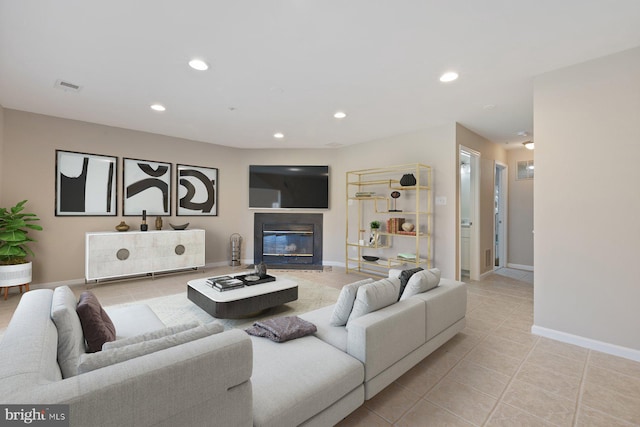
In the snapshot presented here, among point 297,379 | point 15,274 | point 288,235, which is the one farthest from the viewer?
point 288,235

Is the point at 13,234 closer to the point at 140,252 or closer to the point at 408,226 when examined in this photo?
the point at 140,252

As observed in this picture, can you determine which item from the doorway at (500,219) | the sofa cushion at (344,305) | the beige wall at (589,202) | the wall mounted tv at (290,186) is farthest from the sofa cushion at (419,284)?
the doorway at (500,219)

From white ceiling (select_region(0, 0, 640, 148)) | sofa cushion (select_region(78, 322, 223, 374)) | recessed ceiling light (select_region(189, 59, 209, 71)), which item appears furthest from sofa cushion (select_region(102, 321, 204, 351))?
recessed ceiling light (select_region(189, 59, 209, 71))

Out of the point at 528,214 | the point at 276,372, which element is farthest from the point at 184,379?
the point at 528,214

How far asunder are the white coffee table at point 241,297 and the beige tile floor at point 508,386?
1575 millimetres

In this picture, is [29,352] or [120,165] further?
[120,165]

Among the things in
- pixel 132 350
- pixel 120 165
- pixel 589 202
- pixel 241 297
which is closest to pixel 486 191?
→ pixel 589 202

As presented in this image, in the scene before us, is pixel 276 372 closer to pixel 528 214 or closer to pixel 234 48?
pixel 234 48

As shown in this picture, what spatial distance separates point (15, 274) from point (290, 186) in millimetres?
4376

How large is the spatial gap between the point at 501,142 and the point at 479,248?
2181 mm

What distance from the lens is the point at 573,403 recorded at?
5.95 feet

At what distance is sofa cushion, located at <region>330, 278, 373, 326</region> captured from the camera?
202cm

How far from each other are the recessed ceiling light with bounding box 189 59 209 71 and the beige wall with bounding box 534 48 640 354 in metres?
3.32

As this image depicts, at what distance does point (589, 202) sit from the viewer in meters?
2.56
